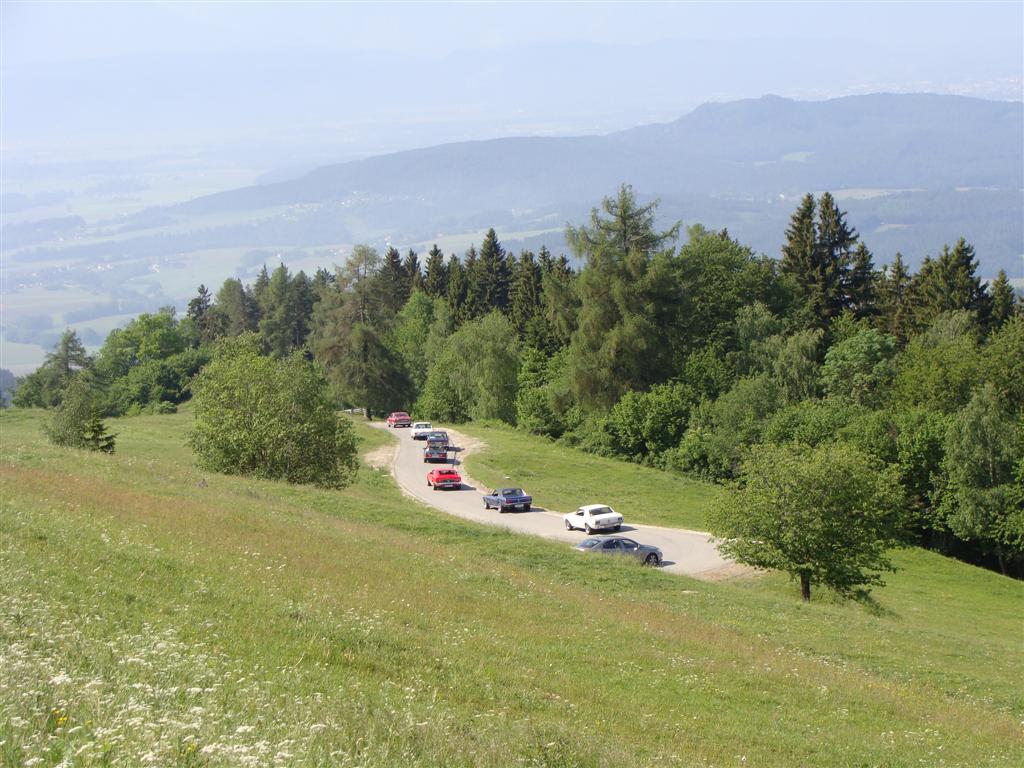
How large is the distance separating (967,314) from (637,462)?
25.3 meters

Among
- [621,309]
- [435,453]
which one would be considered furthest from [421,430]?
[621,309]

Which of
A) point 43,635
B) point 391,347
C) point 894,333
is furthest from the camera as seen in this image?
point 391,347

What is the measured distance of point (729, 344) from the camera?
2965 inches

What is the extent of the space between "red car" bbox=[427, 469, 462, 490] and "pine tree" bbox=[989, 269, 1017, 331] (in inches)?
1676

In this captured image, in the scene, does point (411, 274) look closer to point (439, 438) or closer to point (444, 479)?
point (439, 438)

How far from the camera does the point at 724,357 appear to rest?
7456cm

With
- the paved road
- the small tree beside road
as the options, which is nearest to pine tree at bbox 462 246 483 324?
the paved road

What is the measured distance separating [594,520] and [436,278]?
2890 inches

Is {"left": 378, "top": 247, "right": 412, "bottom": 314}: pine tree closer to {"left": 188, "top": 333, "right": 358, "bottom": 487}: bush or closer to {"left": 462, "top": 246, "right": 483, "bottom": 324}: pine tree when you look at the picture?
{"left": 462, "top": 246, "right": 483, "bottom": 324}: pine tree

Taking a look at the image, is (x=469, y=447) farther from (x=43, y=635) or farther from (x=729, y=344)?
(x=43, y=635)

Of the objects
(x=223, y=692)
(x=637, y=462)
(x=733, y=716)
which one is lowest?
(x=637, y=462)

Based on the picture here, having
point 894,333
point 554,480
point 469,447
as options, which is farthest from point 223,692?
Answer: point 894,333

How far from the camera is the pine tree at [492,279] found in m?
105

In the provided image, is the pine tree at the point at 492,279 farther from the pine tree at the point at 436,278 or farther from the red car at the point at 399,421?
the red car at the point at 399,421
